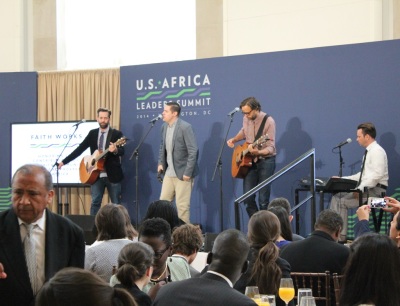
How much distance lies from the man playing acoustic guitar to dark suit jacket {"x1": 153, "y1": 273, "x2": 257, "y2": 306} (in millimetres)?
7354

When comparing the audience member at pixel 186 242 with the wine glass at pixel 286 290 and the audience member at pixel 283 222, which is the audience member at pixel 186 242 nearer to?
the wine glass at pixel 286 290

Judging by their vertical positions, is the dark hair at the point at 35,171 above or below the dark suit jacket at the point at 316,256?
above

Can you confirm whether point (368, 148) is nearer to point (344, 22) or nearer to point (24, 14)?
point (344, 22)

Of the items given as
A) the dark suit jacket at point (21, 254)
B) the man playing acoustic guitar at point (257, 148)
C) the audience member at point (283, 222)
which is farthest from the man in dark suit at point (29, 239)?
the man playing acoustic guitar at point (257, 148)

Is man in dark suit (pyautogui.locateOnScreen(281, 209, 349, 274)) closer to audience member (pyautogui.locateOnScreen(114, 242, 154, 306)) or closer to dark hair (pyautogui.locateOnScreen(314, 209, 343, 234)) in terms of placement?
dark hair (pyautogui.locateOnScreen(314, 209, 343, 234))

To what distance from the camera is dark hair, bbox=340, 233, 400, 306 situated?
2850 mm

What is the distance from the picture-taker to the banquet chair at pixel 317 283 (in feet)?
16.4

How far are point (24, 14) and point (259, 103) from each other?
18.4 feet

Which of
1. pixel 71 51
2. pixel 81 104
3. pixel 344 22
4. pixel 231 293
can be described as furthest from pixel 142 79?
pixel 231 293

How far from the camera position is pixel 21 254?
3.49 m

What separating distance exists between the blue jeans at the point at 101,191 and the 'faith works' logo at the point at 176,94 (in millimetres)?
1242

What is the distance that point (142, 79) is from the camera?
42.6 ft

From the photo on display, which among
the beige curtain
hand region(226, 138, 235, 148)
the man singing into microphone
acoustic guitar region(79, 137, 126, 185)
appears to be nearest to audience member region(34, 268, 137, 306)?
the man singing into microphone

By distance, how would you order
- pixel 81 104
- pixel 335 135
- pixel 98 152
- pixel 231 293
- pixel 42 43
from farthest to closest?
pixel 42 43, pixel 81 104, pixel 98 152, pixel 335 135, pixel 231 293
